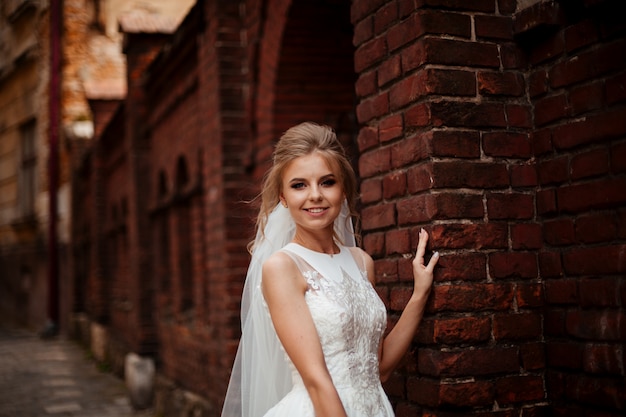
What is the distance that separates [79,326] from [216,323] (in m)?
10.2

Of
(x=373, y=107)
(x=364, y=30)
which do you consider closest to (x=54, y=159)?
(x=364, y=30)

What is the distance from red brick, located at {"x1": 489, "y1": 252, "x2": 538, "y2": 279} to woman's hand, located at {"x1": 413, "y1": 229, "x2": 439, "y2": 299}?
24 centimetres

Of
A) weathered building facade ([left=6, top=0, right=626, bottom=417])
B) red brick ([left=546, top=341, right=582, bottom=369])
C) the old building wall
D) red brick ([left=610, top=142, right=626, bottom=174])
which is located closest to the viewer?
red brick ([left=610, top=142, right=626, bottom=174])

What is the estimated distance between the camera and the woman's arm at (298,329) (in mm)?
2311

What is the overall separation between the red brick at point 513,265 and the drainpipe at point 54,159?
15.3m

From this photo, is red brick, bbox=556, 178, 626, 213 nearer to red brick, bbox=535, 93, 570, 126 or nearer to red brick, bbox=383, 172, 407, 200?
red brick, bbox=535, 93, 570, 126

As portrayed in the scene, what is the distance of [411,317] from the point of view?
275cm

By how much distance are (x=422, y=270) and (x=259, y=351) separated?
0.69 m

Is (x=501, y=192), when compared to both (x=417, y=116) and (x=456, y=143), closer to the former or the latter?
(x=456, y=143)

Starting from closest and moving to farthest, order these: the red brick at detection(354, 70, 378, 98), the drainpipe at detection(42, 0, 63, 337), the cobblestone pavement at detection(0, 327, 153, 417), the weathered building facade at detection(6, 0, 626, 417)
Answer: the weathered building facade at detection(6, 0, 626, 417), the red brick at detection(354, 70, 378, 98), the cobblestone pavement at detection(0, 327, 153, 417), the drainpipe at detection(42, 0, 63, 337)

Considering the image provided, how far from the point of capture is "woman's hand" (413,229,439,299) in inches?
107

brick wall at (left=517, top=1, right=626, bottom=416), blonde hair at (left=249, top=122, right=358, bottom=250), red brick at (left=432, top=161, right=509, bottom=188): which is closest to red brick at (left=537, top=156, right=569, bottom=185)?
brick wall at (left=517, top=1, right=626, bottom=416)

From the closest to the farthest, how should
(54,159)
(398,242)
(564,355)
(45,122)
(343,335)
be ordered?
(343,335), (564,355), (398,242), (54,159), (45,122)

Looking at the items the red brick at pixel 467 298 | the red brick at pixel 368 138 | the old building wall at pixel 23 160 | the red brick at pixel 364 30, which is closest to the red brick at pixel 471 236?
the red brick at pixel 467 298
